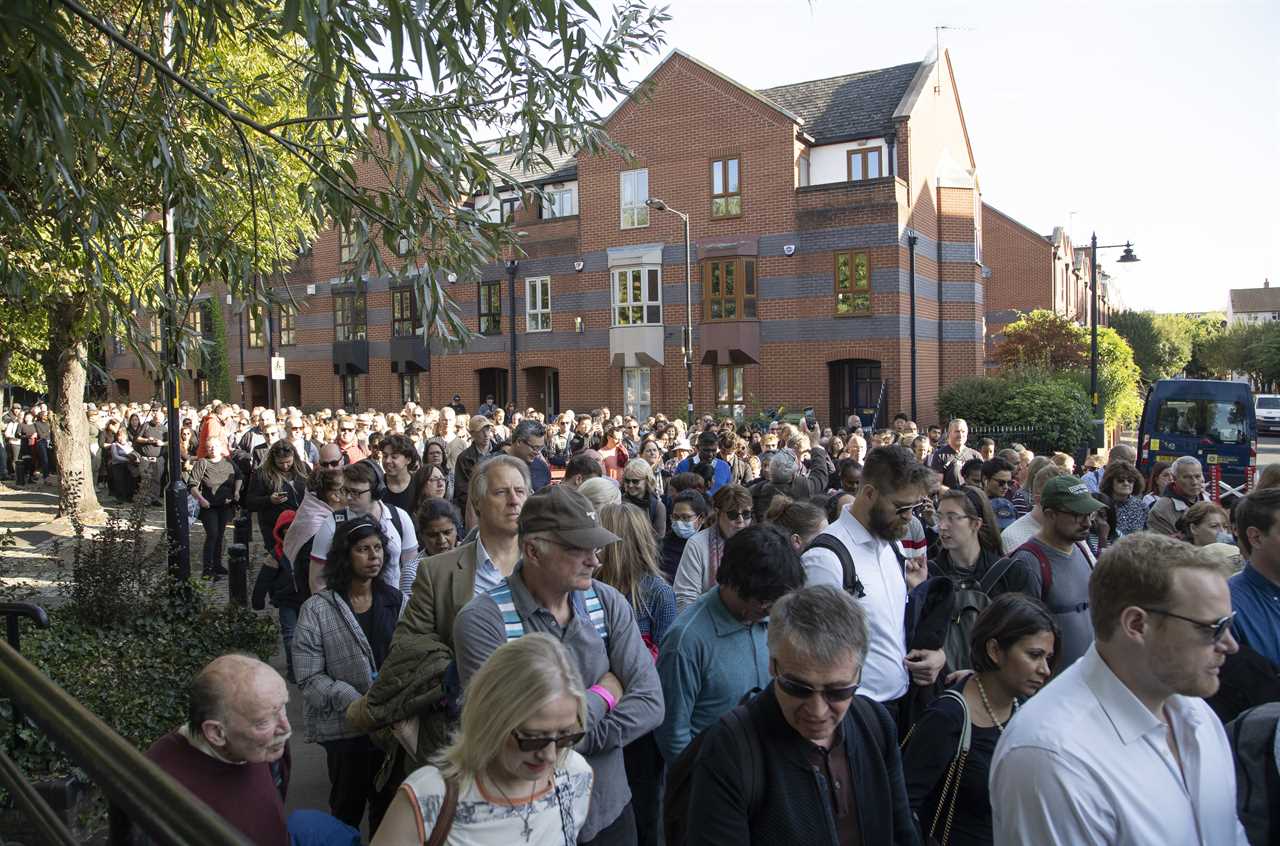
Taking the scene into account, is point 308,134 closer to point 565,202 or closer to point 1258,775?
point 1258,775

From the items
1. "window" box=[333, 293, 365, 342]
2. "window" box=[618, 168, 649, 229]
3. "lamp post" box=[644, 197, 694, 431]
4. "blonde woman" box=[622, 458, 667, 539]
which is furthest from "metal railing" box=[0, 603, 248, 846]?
"window" box=[333, 293, 365, 342]

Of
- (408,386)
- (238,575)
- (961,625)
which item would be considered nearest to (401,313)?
(408,386)

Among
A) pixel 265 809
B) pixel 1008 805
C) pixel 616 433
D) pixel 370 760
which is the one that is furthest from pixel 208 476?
pixel 1008 805

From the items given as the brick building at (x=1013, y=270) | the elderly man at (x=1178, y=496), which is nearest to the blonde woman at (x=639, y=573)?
the elderly man at (x=1178, y=496)

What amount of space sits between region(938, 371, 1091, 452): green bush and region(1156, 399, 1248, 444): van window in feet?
9.78

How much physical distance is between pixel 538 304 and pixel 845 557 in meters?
30.9

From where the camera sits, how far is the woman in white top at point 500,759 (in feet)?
8.59

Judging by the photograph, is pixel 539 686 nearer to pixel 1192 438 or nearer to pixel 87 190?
pixel 87 190

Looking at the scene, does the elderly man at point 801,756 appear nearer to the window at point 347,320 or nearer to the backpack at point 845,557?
the backpack at point 845,557

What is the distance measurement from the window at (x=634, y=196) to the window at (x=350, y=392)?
1458cm

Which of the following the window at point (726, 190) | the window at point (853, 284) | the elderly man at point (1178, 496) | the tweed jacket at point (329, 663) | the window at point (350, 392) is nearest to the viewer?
the tweed jacket at point (329, 663)

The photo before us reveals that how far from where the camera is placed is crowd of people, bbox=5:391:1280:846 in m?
2.42

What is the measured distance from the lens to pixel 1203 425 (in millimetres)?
20266

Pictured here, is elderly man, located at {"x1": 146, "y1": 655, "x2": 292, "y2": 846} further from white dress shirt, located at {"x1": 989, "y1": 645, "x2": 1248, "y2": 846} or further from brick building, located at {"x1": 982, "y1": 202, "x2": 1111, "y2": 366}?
brick building, located at {"x1": 982, "y1": 202, "x2": 1111, "y2": 366}
